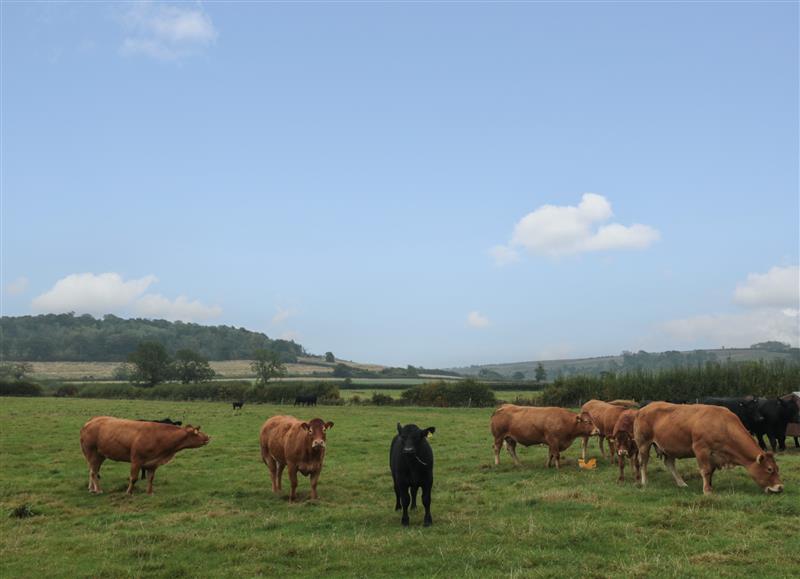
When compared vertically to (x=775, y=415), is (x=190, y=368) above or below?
below

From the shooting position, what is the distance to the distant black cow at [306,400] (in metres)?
63.2

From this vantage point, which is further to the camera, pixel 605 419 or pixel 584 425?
pixel 605 419

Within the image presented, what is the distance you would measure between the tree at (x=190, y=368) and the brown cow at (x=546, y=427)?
92899 mm

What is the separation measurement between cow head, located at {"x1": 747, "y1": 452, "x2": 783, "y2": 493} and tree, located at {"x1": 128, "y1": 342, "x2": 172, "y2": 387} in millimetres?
99491

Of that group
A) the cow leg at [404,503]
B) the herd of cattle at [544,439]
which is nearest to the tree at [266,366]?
the herd of cattle at [544,439]

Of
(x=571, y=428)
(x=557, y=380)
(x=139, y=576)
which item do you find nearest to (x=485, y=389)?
(x=557, y=380)

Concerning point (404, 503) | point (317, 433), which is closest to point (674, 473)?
point (404, 503)

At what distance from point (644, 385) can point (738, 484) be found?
137 ft

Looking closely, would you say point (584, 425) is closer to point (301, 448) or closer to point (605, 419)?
point (605, 419)

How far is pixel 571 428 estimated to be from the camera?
1686 centimetres

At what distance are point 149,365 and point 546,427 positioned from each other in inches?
3750

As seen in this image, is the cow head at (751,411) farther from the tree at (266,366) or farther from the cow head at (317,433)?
the tree at (266,366)

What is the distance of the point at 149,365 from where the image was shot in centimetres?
10012

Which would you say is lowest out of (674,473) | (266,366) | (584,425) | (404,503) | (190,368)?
(190,368)
